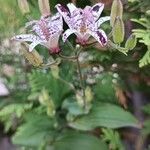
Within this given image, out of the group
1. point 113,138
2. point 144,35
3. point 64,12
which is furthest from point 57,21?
point 113,138

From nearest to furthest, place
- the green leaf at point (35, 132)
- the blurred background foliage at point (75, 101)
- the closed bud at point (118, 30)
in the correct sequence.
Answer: the closed bud at point (118, 30), the blurred background foliage at point (75, 101), the green leaf at point (35, 132)

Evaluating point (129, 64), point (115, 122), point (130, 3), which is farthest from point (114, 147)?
point (130, 3)

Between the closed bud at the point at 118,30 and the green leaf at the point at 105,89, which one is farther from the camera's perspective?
the green leaf at the point at 105,89

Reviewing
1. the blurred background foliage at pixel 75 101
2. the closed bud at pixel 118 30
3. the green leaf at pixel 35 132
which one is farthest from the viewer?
the green leaf at pixel 35 132

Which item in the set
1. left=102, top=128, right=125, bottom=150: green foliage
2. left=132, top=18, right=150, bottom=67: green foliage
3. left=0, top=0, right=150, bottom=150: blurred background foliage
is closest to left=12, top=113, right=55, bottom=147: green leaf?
left=0, top=0, right=150, bottom=150: blurred background foliage

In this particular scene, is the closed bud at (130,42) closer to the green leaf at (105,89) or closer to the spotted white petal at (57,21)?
the spotted white petal at (57,21)

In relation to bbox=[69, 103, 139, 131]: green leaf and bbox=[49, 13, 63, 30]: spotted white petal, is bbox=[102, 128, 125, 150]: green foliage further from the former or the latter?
bbox=[49, 13, 63, 30]: spotted white petal

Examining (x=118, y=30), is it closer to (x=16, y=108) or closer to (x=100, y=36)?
(x=100, y=36)

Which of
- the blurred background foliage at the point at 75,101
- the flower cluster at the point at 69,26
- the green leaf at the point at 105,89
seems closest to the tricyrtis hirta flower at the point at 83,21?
the flower cluster at the point at 69,26
